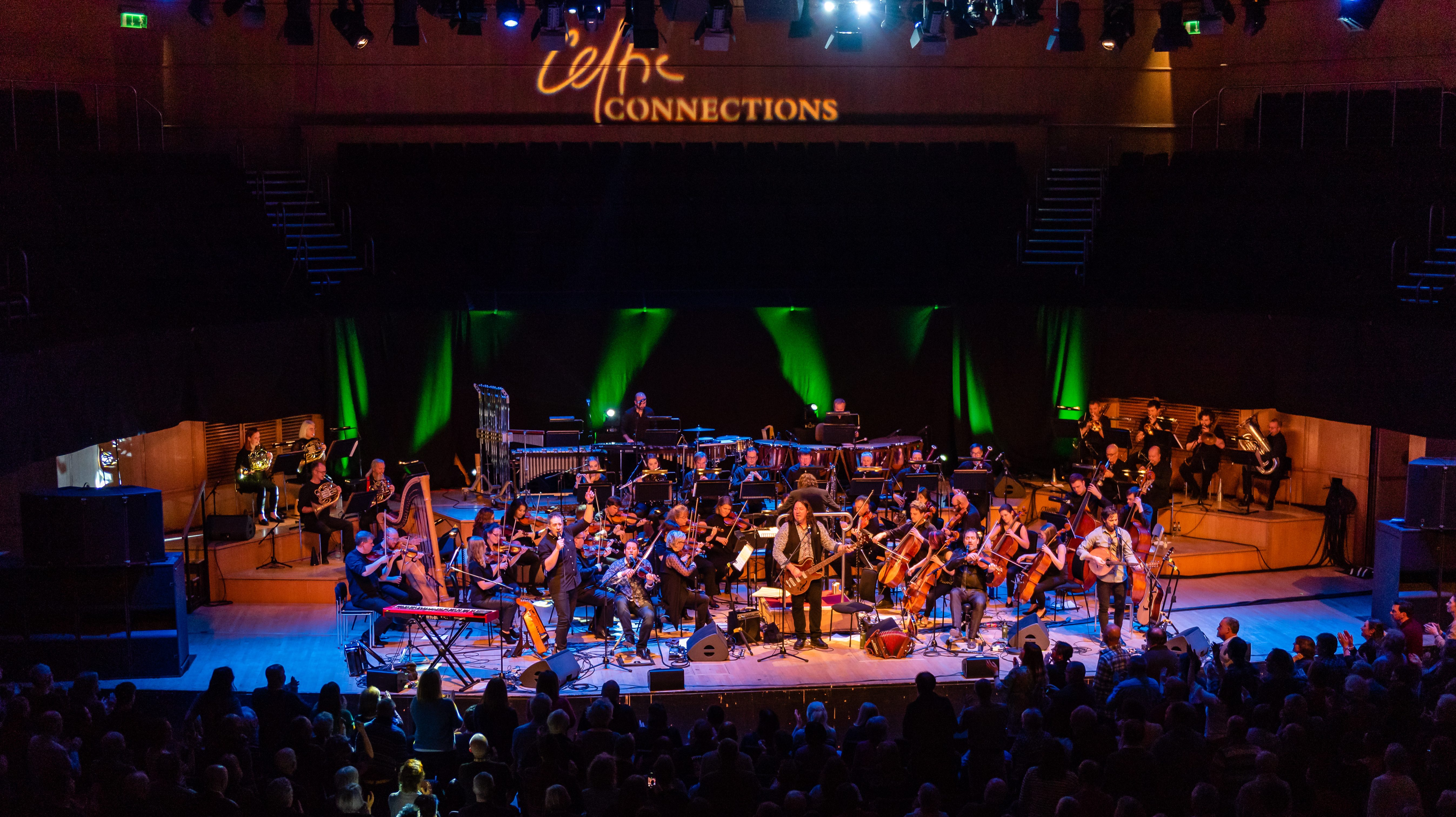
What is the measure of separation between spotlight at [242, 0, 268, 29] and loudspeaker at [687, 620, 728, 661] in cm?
838

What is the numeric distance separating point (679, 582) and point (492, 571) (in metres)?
1.85

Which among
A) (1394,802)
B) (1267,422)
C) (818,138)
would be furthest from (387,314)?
(1394,802)

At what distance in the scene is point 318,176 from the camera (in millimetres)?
21453

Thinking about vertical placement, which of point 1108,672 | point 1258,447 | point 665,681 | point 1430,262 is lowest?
point 665,681

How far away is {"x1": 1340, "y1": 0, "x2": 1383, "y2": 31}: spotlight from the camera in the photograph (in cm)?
1493

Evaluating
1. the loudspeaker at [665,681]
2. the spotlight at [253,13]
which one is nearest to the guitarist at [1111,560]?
the loudspeaker at [665,681]

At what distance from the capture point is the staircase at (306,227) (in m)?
19.3

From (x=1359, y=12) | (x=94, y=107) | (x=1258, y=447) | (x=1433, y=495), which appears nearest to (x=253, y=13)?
(x=94, y=107)

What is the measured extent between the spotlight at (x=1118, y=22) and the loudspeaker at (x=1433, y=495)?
5785 mm

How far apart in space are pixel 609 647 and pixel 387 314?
7.42m

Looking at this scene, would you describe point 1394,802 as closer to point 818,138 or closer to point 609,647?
point 609,647

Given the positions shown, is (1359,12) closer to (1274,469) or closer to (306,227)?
(1274,469)

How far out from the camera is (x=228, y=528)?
49.4 ft

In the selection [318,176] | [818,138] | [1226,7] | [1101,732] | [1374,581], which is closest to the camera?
[1101,732]
